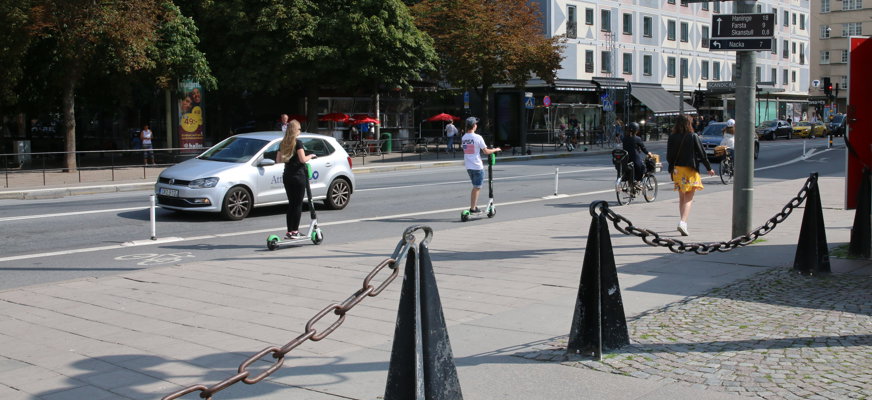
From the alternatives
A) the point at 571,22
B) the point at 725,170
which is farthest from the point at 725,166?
the point at 571,22

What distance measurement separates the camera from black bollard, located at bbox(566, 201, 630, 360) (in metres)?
5.78

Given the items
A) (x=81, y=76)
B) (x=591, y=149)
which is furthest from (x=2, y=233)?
(x=591, y=149)

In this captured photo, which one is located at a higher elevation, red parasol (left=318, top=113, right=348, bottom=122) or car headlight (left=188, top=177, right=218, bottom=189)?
red parasol (left=318, top=113, right=348, bottom=122)

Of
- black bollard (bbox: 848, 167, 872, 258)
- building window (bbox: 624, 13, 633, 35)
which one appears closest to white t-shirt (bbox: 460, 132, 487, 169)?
black bollard (bbox: 848, 167, 872, 258)

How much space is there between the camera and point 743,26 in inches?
425

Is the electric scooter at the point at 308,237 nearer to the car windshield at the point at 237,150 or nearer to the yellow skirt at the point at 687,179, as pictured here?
the car windshield at the point at 237,150

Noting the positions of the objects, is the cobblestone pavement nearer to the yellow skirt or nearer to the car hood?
the yellow skirt

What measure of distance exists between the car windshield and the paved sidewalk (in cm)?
491

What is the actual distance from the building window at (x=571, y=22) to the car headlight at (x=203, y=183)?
139 ft

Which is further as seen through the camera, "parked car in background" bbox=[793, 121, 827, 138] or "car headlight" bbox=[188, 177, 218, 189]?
"parked car in background" bbox=[793, 121, 827, 138]

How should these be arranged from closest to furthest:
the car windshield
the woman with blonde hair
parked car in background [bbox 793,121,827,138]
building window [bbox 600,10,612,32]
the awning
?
the woman with blonde hair
the car windshield
the awning
building window [bbox 600,10,612,32]
parked car in background [bbox 793,121,827,138]

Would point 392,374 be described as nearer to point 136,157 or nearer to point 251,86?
point 136,157

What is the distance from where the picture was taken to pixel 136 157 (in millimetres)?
25734

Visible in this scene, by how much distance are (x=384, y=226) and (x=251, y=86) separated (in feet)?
75.2
